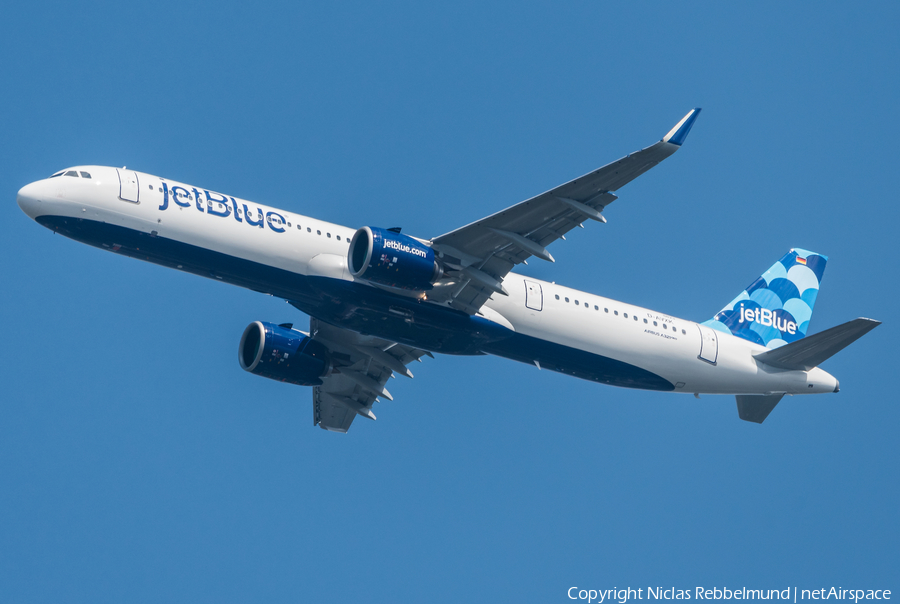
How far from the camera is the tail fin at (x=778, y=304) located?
148 ft

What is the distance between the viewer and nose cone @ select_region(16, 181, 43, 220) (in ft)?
110

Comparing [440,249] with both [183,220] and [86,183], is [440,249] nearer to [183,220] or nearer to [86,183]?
[183,220]

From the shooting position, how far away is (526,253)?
3581cm

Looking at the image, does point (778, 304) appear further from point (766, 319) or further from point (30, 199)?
point (30, 199)

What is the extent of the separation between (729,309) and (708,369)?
511cm

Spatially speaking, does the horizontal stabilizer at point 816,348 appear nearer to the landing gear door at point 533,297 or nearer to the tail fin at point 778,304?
the tail fin at point 778,304

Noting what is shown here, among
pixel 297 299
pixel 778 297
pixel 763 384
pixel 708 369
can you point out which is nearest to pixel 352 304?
pixel 297 299

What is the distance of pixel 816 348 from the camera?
41000 millimetres

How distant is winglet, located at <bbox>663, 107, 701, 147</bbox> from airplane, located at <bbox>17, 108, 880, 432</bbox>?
4cm

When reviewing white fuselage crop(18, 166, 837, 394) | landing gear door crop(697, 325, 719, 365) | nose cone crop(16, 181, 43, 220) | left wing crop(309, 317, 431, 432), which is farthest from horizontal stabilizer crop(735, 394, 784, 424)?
nose cone crop(16, 181, 43, 220)

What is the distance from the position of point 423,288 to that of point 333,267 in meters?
3.25

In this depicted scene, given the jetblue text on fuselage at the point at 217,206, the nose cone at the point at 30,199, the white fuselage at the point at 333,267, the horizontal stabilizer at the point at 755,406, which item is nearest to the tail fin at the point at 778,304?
the horizontal stabilizer at the point at 755,406

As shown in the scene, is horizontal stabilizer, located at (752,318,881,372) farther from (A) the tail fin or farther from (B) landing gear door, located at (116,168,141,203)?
(B) landing gear door, located at (116,168,141,203)

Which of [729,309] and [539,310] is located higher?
[729,309]
